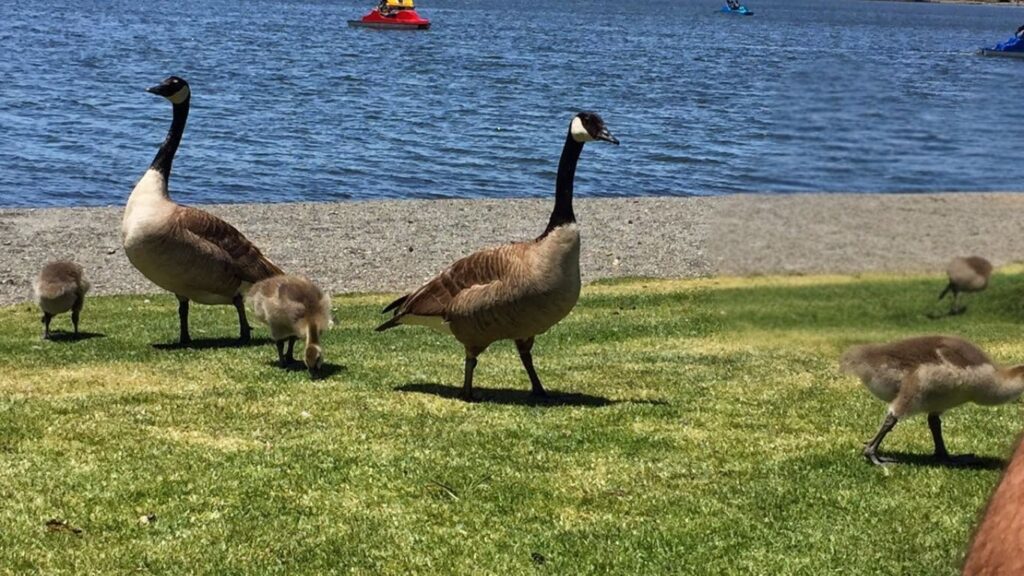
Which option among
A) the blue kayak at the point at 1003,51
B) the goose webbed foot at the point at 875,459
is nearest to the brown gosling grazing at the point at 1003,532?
the blue kayak at the point at 1003,51

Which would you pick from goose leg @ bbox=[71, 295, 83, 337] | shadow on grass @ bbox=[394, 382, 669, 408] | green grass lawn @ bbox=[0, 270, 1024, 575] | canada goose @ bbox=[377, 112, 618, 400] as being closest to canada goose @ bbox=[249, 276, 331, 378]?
green grass lawn @ bbox=[0, 270, 1024, 575]

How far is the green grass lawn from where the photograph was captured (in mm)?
6383

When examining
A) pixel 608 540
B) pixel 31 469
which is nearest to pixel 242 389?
pixel 31 469

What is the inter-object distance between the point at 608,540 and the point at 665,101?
51.6m

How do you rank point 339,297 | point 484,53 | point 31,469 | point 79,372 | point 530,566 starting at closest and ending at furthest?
1. point 530,566
2. point 31,469
3. point 79,372
4. point 339,297
5. point 484,53

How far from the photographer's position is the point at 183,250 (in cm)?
1308

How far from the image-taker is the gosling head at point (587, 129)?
909 centimetres

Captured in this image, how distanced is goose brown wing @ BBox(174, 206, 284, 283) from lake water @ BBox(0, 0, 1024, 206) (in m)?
5.37

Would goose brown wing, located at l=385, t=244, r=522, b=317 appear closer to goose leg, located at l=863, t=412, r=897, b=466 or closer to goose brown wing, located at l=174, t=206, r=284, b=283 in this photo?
goose leg, located at l=863, t=412, r=897, b=466

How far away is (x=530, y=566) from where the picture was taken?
624cm

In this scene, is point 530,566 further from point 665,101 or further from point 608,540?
point 665,101

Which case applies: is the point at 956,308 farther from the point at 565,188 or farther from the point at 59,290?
the point at 59,290

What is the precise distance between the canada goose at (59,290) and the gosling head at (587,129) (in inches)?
281

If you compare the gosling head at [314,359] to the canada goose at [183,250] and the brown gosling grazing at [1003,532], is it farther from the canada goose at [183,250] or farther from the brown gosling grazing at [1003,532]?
the brown gosling grazing at [1003,532]
